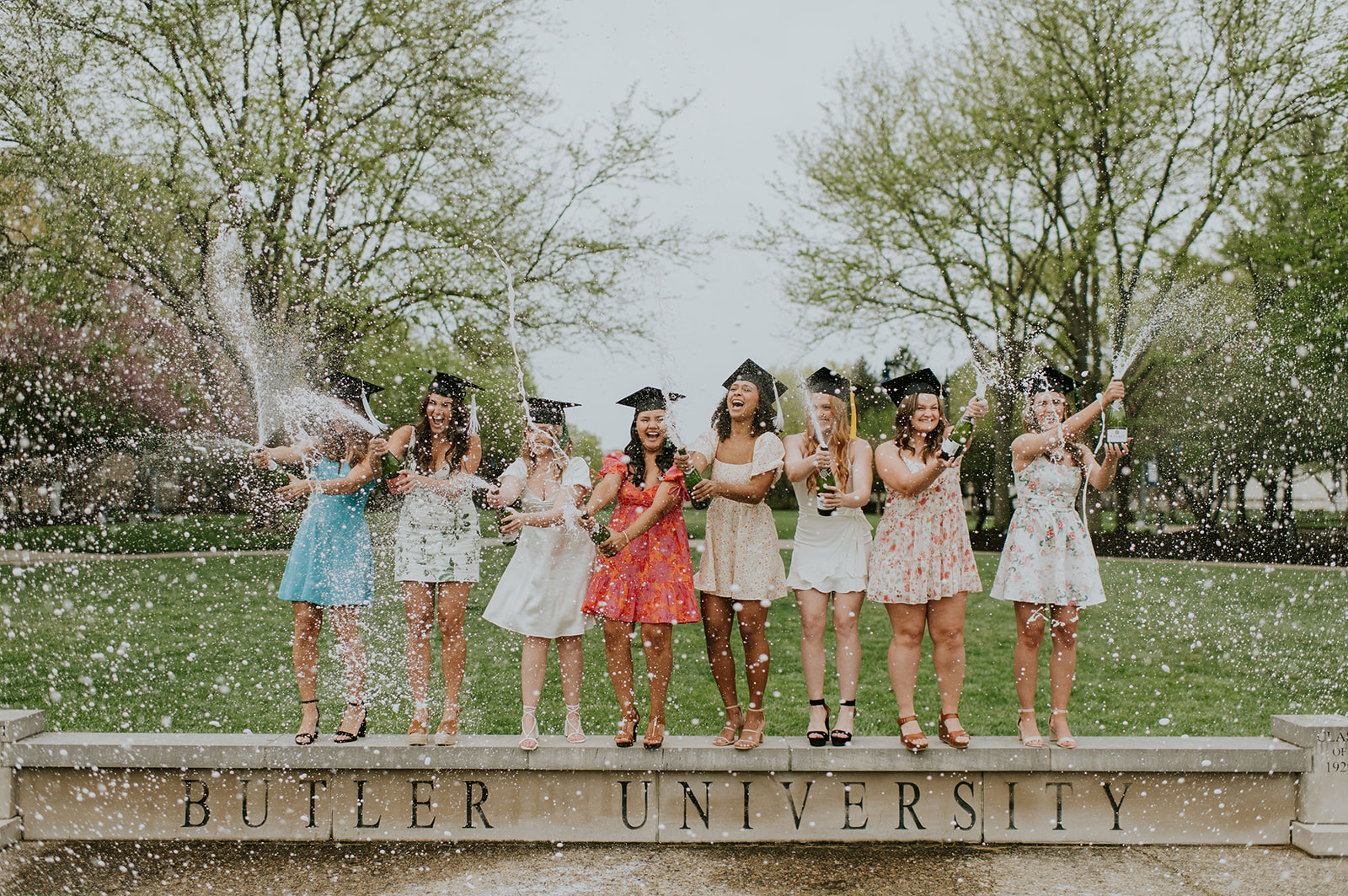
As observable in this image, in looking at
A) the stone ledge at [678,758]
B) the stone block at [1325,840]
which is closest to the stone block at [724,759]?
the stone ledge at [678,758]

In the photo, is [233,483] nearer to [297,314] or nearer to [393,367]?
[393,367]

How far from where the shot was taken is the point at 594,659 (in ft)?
34.2

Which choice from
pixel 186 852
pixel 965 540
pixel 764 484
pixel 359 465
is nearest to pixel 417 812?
pixel 186 852

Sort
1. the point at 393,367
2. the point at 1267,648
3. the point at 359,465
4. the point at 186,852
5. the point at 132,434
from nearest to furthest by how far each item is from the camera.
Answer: the point at 186,852 < the point at 359,465 < the point at 1267,648 < the point at 393,367 < the point at 132,434

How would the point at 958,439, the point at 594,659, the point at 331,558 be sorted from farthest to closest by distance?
1. the point at 594,659
2. the point at 331,558
3. the point at 958,439

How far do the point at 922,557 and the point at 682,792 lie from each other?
1.76 m

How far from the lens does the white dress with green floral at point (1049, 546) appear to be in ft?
16.4

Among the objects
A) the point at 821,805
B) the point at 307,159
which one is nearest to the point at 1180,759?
the point at 821,805

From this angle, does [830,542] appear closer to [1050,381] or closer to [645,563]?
[645,563]

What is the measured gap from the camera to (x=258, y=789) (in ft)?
16.2

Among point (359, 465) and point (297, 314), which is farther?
point (297, 314)

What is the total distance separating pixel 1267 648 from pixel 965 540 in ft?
Answer: 27.1

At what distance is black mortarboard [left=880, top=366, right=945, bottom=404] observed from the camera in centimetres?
512

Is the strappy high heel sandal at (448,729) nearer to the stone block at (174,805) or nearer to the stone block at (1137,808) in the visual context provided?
the stone block at (174,805)
